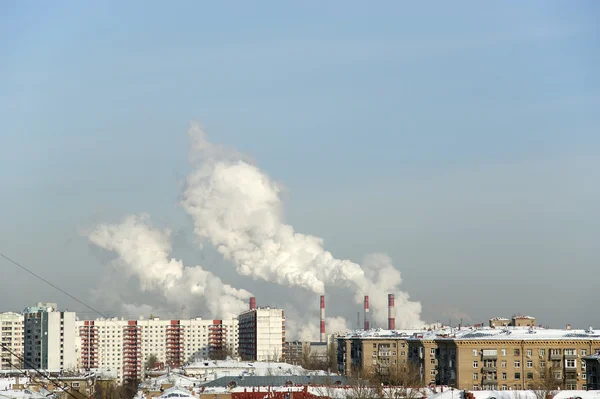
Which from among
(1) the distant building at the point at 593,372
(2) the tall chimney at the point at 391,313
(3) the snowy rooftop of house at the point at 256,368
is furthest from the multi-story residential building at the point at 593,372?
(2) the tall chimney at the point at 391,313

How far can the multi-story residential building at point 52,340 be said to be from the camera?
127m

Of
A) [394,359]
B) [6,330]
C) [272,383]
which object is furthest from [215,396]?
[6,330]

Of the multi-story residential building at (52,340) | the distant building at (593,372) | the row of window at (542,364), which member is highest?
the multi-story residential building at (52,340)

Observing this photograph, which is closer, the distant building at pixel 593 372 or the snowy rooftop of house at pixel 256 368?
the distant building at pixel 593 372

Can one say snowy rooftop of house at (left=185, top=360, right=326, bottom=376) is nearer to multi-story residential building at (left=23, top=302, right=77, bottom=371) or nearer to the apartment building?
multi-story residential building at (left=23, top=302, right=77, bottom=371)

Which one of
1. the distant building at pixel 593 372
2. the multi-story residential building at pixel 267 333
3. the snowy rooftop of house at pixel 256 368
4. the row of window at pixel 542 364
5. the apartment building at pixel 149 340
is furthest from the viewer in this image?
the apartment building at pixel 149 340

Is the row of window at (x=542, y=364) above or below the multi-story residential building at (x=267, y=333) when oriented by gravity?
below

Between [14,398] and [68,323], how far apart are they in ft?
277

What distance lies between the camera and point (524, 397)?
47.2m

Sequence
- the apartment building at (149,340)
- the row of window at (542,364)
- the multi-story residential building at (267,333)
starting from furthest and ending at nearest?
the apartment building at (149,340) → the multi-story residential building at (267,333) → the row of window at (542,364)

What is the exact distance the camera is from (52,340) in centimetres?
12862

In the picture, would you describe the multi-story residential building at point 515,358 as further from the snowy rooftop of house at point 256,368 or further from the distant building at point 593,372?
the snowy rooftop of house at point 256,368

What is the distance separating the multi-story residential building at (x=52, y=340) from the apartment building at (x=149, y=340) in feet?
47.3

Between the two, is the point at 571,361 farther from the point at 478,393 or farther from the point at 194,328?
the point at 194,328
